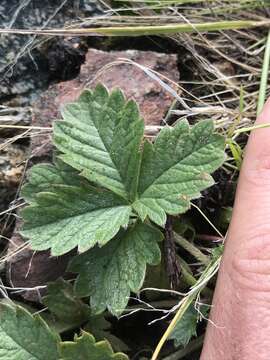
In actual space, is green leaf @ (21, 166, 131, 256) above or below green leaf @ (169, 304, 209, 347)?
above

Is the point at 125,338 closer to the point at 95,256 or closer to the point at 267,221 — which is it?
the point at 95,256

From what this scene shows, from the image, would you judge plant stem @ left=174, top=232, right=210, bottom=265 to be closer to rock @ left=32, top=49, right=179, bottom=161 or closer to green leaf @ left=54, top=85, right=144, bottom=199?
green leaf @ left=54, top=85, right=144, bottom=199

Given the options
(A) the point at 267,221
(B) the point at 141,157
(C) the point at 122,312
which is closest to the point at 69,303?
(C) the point at 122,312

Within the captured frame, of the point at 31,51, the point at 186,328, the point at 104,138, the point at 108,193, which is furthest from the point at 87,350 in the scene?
the point at 31,51

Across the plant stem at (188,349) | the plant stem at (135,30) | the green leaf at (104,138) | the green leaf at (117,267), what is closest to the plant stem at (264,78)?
the plant stem at (135,30)

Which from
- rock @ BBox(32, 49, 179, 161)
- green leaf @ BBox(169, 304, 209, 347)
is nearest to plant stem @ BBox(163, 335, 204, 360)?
green leaf @ BBox(169, 304, 209, 347)

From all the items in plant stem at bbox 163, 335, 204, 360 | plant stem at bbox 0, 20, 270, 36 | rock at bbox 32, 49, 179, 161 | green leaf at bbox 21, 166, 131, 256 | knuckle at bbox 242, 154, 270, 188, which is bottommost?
plant stem at bbox 163, 335, 204, 360
